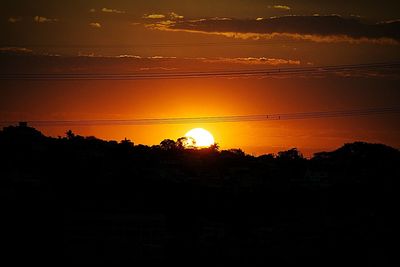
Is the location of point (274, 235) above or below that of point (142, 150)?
below

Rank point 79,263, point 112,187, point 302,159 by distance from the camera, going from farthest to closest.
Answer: point 302,159 → point 112,187 → point 79,263

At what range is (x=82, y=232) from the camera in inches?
2419

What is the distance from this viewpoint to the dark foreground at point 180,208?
60625 mm

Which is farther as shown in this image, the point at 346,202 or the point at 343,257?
the point at 346,202

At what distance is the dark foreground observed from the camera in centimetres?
6062

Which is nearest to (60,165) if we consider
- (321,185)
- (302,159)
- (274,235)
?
(274,235)

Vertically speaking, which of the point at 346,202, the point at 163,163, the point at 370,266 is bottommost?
the point at 370,266

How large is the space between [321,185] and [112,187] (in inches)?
960

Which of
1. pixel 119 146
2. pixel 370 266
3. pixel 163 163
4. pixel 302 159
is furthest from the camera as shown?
pixel 302 159

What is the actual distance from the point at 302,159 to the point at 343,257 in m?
31.1

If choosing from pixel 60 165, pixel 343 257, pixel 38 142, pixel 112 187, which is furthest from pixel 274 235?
pixel 38 142

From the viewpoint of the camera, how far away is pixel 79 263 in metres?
58.2

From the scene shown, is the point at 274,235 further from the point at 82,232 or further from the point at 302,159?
the point at 302,159

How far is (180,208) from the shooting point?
6781 centimetres
